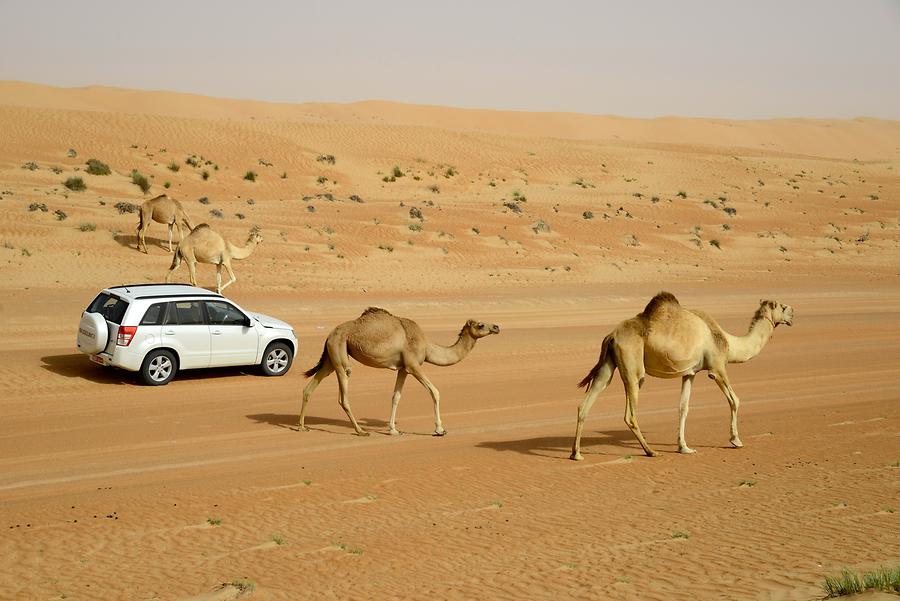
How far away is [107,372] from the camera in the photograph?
19.7 meters

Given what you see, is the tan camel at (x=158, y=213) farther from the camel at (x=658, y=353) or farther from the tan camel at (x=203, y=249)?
the camel at (x=658, y=353)

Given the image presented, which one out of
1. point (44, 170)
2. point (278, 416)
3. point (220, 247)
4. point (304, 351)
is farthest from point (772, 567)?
point (44, 170)

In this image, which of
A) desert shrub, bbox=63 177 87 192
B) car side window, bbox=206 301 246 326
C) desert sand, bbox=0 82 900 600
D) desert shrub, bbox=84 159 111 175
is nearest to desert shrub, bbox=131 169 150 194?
desert sand, bbox=0 82 900 600

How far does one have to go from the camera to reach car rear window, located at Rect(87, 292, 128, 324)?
1805cm

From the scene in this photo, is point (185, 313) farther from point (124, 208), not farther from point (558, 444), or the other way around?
point (124, 208)

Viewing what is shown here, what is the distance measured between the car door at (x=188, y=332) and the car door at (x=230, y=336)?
14cm

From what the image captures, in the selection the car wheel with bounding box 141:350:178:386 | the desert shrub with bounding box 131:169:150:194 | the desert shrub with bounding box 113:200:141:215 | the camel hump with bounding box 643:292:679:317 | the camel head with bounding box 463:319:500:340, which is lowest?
the car wheel with bounding box 141:350:178:386

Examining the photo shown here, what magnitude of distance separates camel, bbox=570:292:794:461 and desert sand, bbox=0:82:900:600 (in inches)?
32.7

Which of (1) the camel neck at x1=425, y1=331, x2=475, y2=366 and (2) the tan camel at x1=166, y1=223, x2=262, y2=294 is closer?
(1) the camel neck at x1=425, y1=331, x2=475, y2=366

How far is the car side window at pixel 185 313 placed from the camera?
1840 centimetres

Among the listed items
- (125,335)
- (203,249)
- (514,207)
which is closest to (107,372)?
(125,335)

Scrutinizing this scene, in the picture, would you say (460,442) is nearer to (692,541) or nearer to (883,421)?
(692,541)

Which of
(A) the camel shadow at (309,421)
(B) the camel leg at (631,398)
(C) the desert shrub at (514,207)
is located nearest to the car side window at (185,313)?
(A) the camel shadow at (309,421)

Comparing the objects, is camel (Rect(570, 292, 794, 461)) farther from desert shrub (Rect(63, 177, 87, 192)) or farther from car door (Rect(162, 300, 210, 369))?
desert shrub (Rect(63, 177, 87, 192))
